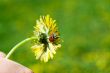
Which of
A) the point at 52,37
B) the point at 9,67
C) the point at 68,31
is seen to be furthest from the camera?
the point at 68,31

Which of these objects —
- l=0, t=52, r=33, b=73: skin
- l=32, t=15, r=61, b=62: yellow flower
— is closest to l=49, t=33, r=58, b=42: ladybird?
l=32, t=15, r=61, b=62: yellow flower

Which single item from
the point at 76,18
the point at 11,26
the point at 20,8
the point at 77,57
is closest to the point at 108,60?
the point at 77,57

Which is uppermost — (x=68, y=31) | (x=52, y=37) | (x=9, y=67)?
(x=68, y=31)

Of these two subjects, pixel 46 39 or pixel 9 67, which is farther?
pixel 46 39

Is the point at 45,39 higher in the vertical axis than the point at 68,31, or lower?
lower

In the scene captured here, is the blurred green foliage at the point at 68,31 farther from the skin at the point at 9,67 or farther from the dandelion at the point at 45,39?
the skin at the point at 9,67

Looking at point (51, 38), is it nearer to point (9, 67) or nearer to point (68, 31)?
point (9, 67)

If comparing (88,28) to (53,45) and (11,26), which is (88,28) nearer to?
(11,26)

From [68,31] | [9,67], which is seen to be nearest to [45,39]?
[9,67]
